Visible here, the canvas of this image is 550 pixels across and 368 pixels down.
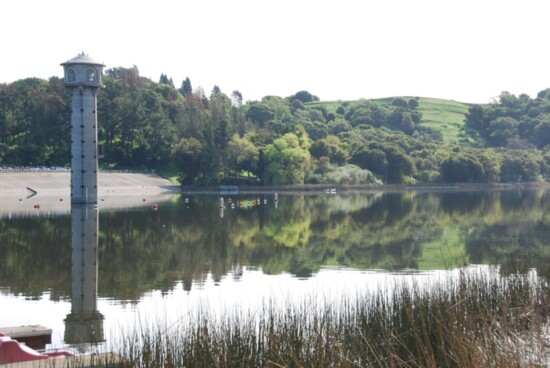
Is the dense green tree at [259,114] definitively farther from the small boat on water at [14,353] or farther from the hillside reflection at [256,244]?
the small boat on water at [14,353]

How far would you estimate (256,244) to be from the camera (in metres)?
35.3

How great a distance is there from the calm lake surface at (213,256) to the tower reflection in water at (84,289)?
0.04 m

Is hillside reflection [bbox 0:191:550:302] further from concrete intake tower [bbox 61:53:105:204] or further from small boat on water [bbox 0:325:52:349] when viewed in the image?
small boat on water [bbox 0:325:52:349]

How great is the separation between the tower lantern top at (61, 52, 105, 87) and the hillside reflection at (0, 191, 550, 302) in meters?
9.72

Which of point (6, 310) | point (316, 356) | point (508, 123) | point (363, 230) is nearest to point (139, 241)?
point (363, 230)

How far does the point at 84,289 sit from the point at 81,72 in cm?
3740

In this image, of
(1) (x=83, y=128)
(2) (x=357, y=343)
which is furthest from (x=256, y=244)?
(1) (x=83, y=128)

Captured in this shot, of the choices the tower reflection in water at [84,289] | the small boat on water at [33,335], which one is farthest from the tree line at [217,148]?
the small boat on water at [33,335]

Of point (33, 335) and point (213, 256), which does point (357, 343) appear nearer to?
point (33, 335)

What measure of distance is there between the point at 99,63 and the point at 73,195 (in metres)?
9.63

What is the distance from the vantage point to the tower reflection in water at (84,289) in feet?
55.7

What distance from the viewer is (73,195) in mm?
57531

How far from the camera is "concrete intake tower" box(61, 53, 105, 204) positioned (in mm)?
57000

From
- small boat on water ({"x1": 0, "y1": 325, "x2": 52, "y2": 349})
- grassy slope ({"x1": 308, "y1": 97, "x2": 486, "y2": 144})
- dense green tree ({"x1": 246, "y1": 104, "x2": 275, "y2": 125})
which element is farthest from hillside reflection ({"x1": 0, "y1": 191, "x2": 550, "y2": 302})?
grassy slope ({"x1": 308, "y1": 97, "x2": 486, "y2": 144})
